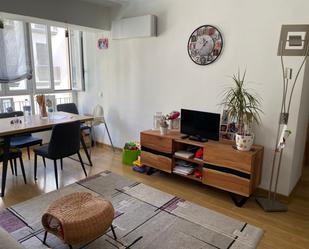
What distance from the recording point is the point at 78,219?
1.83 meters

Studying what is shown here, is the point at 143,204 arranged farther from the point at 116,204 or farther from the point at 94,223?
the point at 94,223

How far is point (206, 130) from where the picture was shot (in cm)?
305

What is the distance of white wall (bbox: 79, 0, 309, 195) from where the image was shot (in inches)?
107

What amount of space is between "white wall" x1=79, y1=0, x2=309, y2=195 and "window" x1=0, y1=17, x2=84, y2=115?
0.39 meters

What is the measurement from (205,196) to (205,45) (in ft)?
6.28

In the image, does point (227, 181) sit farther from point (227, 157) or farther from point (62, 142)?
point (62, 142)

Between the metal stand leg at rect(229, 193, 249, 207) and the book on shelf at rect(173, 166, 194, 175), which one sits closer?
the metal stand leg at rect(229, 193, 249, 207)

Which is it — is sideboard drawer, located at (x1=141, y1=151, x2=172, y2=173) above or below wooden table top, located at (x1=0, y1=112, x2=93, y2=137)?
A: below

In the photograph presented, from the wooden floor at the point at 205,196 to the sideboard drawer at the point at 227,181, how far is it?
185mm

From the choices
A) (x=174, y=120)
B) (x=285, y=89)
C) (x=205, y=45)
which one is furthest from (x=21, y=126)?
(x=285, y=89)

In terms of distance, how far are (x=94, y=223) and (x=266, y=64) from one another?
2.43 m

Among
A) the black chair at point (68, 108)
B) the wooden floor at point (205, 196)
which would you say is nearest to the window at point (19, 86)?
the black chair at point (68, 108)

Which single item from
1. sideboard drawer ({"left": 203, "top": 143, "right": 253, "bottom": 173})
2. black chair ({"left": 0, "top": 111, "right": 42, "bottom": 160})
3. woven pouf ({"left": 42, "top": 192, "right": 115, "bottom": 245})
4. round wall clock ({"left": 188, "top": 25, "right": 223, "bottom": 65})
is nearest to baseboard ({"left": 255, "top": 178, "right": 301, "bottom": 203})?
sideboard drawer ({"left": 203, "top": 143, "right": 253, "bottom": 173})

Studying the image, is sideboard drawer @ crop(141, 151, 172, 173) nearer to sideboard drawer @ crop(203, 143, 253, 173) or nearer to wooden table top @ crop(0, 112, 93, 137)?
sideboard drawer @ crop(203, 143, 253, 173)
